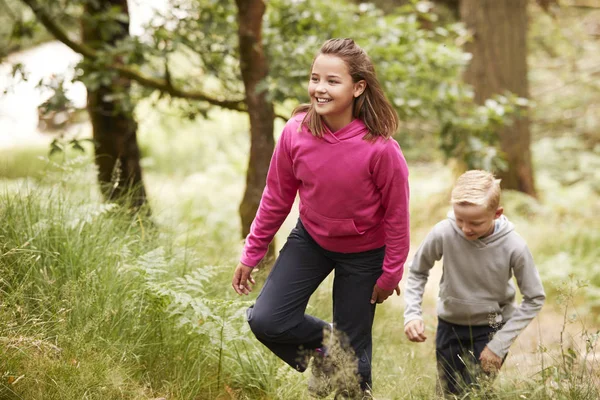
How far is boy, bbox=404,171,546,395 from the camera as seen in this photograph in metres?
3.20

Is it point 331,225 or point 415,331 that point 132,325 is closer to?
point 331,225

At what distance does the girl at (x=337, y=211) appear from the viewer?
2.99m

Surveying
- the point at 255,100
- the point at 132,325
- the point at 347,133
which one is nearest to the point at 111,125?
the point at 255,100

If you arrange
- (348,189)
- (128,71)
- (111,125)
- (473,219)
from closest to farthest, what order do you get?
(348,189) → (473,219) → (128,71) → (111,125)

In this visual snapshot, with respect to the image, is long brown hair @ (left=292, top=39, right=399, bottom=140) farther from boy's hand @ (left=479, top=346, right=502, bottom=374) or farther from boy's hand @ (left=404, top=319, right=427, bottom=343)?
boy's hand @ (left=479, top=346, right=502, bottom=374)

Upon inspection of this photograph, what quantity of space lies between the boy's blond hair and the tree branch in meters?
2.97

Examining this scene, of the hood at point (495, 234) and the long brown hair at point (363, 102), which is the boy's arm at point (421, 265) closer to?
the hood at point (495, 234)

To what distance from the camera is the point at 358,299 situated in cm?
319

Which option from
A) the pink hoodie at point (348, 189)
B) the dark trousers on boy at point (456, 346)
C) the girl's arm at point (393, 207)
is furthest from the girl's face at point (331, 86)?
the dark trousers on boy at point (456, 346)

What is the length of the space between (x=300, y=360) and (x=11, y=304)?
140 cm

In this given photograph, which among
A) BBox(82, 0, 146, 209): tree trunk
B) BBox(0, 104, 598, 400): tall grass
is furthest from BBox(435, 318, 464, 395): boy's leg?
BBox(82, 0, 146, 209): tree trunk

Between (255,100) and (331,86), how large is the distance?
7.64 feet

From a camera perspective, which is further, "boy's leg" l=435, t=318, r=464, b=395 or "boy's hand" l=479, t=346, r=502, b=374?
"boy's leg" l=435, t=318, r=464, b=395

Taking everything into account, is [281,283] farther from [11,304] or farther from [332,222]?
[11,304]
